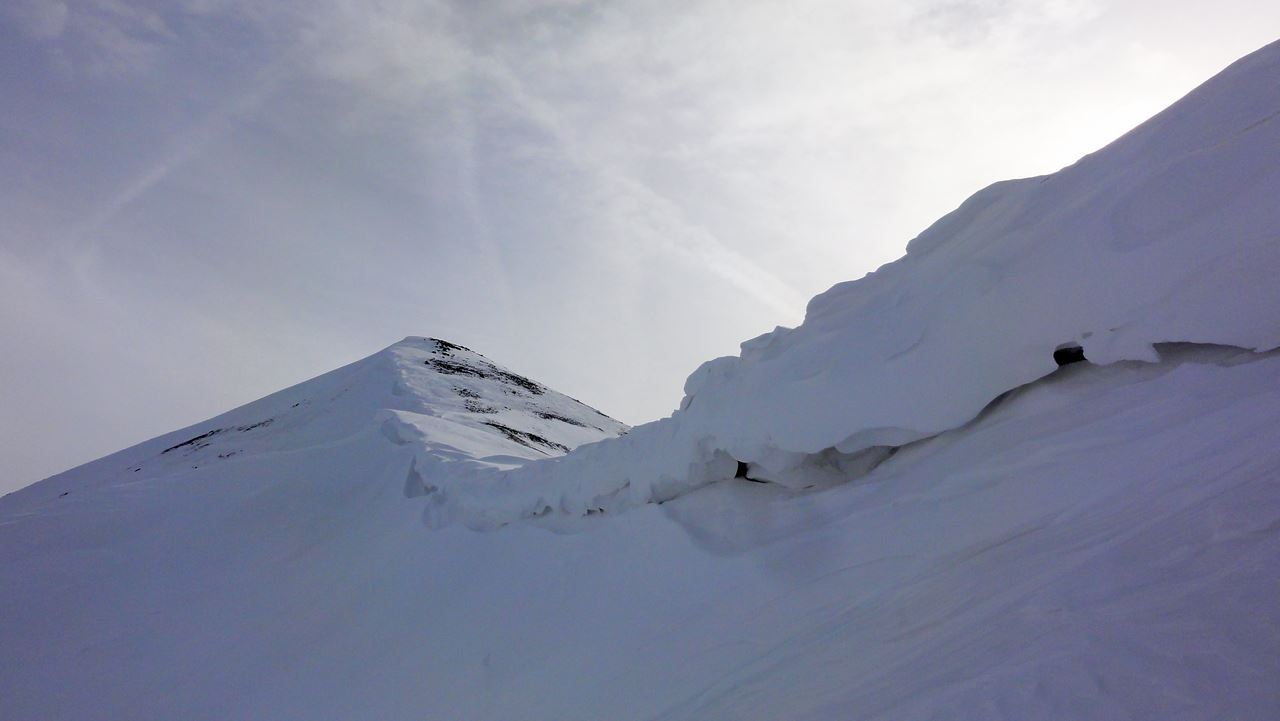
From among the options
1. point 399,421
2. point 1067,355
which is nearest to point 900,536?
point 1067,355

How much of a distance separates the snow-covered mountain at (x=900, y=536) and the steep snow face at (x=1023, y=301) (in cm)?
1

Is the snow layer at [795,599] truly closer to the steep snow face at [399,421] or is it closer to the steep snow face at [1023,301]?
the steep snow face at [1023,301]

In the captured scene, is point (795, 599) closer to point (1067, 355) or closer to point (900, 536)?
point (900, 536)

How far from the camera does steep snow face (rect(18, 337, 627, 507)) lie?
10.4m

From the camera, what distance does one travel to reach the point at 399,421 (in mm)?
10312

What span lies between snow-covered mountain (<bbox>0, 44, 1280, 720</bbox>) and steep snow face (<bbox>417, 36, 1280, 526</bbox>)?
0.05 ft

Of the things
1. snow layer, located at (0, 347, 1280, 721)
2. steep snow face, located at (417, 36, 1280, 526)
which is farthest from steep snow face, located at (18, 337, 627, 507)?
steep snow face, located at (417, 36, 1280, 526)

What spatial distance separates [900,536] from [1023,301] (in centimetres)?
114

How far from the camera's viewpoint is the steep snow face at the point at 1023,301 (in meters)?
2.78

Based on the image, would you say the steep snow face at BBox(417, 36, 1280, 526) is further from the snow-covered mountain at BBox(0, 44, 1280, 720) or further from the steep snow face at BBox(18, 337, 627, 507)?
the steep snow face at BBox(18, 337, 627, 507)

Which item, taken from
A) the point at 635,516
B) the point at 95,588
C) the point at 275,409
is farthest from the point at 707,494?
the point at 275,409

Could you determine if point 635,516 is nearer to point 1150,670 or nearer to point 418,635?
point 418,635

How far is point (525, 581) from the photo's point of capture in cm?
566

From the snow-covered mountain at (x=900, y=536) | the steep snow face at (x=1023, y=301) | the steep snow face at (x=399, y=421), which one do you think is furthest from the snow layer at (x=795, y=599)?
the steep snow face at (x=399, y=421)
